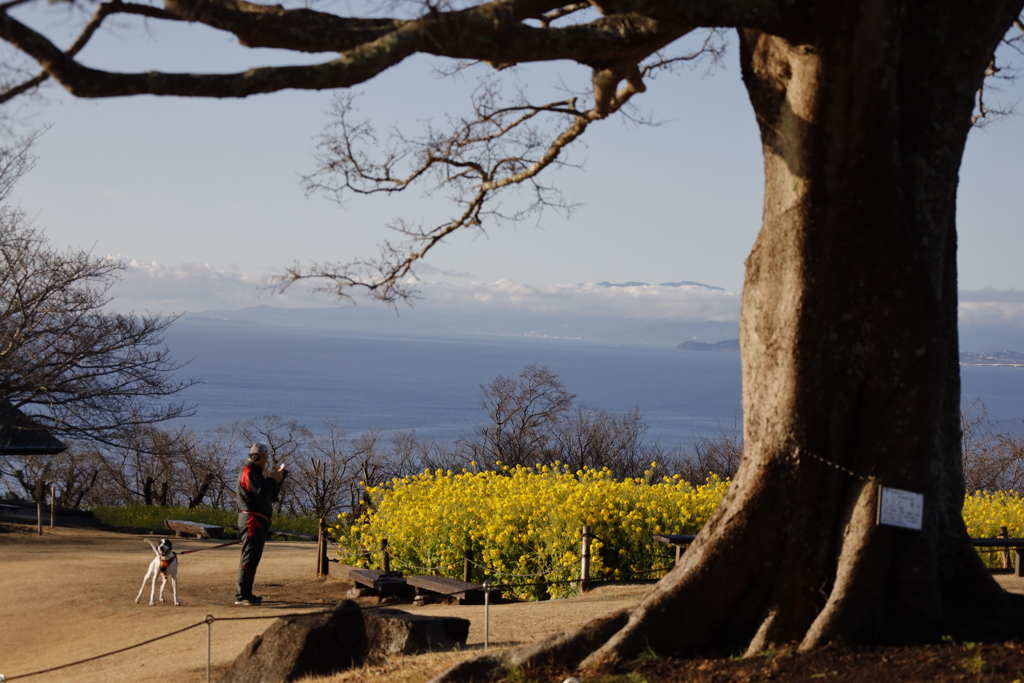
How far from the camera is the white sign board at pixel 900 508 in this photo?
5.81 m

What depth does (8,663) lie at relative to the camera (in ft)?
32.1

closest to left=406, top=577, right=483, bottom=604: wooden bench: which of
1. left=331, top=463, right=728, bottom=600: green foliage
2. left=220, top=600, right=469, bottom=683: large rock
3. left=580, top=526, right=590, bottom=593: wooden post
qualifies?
left=331, top=463, right=728, bottom=600: green foliage

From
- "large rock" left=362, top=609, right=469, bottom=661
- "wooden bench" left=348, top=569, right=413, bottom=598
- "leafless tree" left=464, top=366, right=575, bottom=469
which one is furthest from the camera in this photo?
"leafless tree" left=464, top=366, right=575, bottom=469

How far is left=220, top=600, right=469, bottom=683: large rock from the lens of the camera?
7.95 m

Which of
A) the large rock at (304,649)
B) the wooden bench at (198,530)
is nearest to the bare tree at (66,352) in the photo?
the wooden bench at (198,530)

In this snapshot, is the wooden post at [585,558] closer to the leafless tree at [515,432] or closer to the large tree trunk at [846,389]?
the large tree trunk at [846,389]

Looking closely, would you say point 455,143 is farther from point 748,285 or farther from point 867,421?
point 867,421

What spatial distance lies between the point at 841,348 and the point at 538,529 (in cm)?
744

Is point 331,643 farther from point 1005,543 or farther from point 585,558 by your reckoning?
point 1005,543

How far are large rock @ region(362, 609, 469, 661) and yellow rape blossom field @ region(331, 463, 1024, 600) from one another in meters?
3.22

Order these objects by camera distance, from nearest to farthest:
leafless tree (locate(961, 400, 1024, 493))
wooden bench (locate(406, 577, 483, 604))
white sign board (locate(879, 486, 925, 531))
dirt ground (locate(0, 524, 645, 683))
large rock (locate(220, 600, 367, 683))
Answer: white sign board (locate(879, 486, 925, 531))
large rock (locate(220, 600, 367, 683))
dirt ground (locate(0, 524, 645, 683))
wooden bench (locate(406, 577, 483, 604))
leafless tree (locate(961, 400, 1024, 493))

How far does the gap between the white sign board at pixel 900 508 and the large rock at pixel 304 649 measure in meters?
4.41

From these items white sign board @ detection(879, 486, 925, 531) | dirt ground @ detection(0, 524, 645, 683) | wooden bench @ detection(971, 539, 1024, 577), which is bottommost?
dirt ground @ detection(0, 524, 645, 683)

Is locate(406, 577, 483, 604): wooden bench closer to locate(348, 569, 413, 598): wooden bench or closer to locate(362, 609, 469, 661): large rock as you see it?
locate(348, 569, 413, 598): wooden bench
